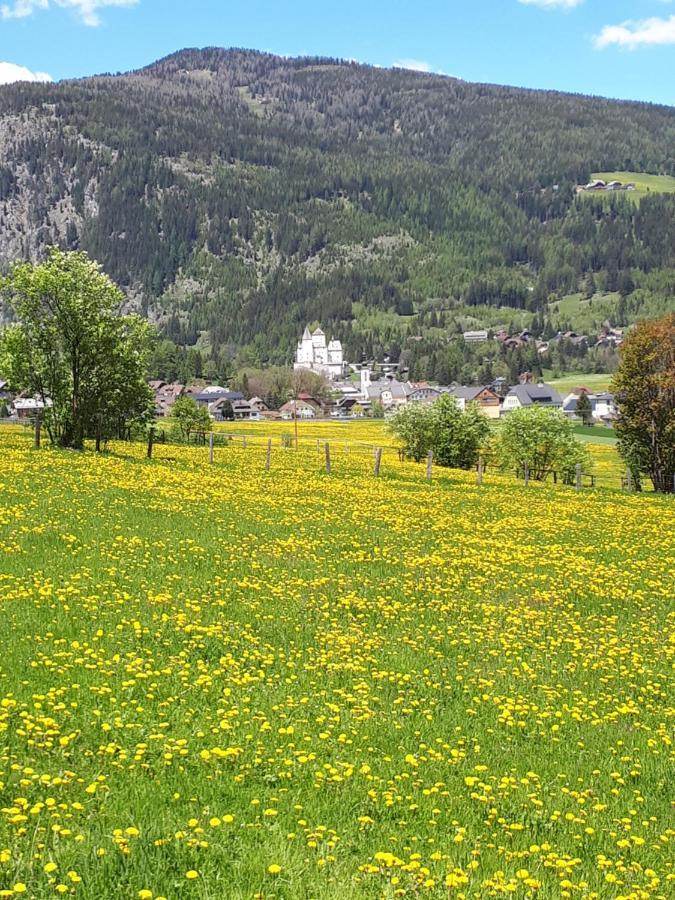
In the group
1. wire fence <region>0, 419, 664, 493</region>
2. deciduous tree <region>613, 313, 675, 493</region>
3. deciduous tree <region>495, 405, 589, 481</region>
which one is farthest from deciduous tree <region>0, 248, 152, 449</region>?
deciduous tree <region>613, 313, 675, 493</region>

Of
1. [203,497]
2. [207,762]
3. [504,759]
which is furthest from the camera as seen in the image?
[203,497]

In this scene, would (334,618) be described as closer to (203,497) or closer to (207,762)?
(207,762)

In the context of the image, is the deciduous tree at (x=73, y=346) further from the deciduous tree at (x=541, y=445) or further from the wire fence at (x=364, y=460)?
the deciduous tree at (x=541, y=445)

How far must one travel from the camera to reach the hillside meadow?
7105 mm

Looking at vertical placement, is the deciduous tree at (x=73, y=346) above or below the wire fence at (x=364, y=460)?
above

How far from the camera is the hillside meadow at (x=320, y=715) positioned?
711cm

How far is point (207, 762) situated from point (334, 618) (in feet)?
23.2

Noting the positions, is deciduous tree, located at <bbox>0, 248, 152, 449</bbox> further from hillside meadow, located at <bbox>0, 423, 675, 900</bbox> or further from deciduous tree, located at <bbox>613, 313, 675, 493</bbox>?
deciduous tree, located at <bbox>613, 313, 675, 493</bbox>

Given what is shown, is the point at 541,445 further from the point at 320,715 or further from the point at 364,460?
the point at 320,715

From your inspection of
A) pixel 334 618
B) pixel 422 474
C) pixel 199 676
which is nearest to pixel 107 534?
pixel 334 618

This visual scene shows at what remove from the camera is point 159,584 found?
16578 mm

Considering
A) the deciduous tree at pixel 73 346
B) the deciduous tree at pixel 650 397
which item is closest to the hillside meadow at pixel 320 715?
the deciduous tree at pixel 73 346

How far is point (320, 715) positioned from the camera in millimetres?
10969

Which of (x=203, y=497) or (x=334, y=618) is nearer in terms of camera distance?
(x=334, y=618)
